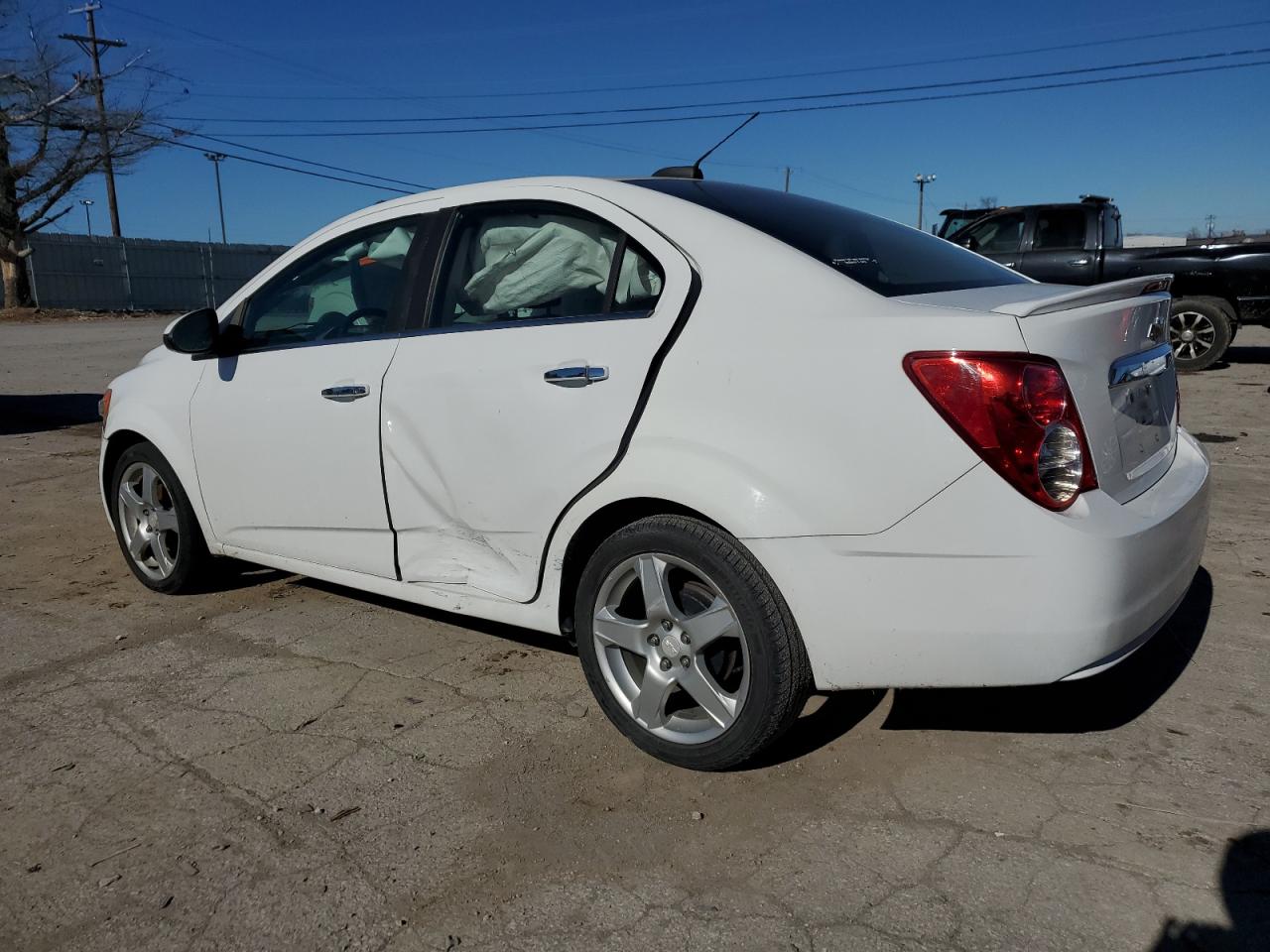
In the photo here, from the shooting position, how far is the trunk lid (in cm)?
248

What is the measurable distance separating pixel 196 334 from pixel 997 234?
1134cm

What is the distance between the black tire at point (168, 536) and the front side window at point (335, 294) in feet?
2.53

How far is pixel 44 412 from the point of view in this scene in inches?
420

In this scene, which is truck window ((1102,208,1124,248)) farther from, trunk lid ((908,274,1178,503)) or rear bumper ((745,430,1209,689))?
rear bumper ((745,430,1209,689))

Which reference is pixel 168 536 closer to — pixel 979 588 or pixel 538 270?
pixel 538 270

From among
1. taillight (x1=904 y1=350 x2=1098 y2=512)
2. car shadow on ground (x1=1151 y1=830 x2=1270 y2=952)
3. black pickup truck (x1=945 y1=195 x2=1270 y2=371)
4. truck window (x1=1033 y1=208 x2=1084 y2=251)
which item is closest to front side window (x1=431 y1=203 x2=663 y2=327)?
taillight (x1=904 y1=350 x2=1098 y2=512)

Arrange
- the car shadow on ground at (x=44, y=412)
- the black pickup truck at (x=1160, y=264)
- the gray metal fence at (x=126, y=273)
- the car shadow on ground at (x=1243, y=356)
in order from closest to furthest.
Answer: the car shadow on ground at (x=44, y=412) < the black pickup truck at (x=1160, y=264) < the car shadow on ground at (x=1243, y=356) < the gray metal fence at (x=126, y=273)

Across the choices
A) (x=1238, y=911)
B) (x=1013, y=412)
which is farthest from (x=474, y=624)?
(x=1238, y=911)

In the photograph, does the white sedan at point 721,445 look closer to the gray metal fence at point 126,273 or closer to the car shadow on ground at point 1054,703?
the car shadow on ground at point 1054,703

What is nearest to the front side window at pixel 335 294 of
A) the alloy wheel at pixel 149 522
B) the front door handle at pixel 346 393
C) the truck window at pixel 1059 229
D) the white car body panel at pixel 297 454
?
the white car body panel at pixel 297 454

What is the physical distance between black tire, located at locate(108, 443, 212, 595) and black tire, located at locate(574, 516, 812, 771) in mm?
2294

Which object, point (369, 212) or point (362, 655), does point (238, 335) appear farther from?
point (362, 655)

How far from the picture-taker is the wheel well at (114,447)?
4578 mm

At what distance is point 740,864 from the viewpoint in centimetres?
247
